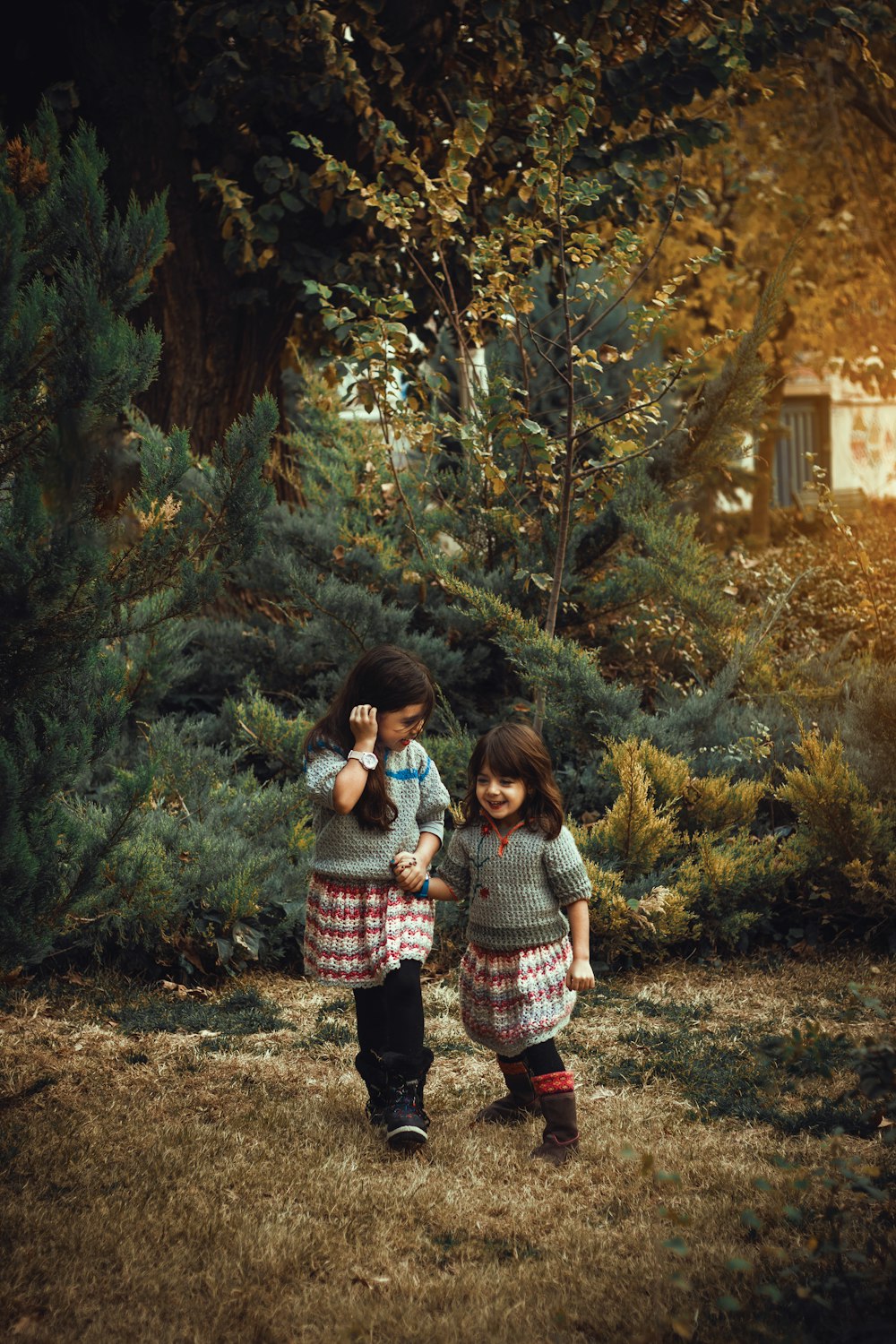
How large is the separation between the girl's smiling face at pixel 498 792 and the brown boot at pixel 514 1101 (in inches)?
28.0

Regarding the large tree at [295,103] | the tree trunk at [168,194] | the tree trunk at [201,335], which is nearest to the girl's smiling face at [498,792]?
the large tree at [295,103]

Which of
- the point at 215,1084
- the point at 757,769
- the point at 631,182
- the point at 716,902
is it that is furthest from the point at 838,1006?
the point at 631,182

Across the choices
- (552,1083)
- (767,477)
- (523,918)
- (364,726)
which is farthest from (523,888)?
(767,477)

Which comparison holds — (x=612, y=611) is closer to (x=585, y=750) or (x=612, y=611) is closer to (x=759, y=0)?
(x=585, y=750)

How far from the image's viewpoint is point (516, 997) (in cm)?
328

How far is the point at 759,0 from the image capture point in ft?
23.1

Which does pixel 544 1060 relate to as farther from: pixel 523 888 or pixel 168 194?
pixel 168 194

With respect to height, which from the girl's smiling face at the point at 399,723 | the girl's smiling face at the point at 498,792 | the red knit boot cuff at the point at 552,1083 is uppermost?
the girl's smiling face at the point at 399,723

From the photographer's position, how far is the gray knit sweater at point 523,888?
330cm

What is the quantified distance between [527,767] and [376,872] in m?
0.50

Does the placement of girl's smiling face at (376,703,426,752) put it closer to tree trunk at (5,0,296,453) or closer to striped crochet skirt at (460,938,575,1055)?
striped crochet skirt at (460,938,575,1055)

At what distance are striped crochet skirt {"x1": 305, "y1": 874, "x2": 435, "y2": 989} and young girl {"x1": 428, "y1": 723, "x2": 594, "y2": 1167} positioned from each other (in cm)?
12

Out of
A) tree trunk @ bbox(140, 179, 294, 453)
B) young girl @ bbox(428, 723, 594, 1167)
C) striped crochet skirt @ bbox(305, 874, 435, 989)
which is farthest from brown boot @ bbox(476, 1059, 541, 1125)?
tree trunk @ bbox(140, 179, 294, 453)

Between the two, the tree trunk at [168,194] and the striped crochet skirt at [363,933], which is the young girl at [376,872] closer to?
the striped crochet skirt at [363,933]
